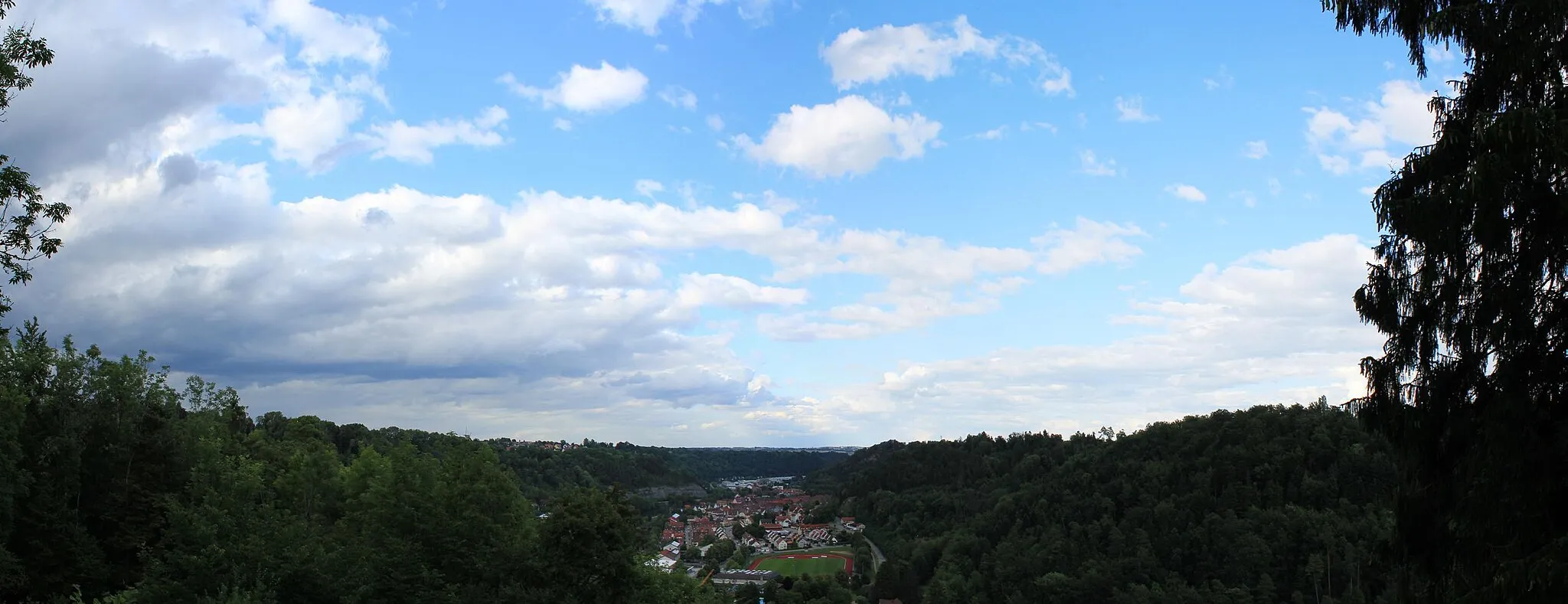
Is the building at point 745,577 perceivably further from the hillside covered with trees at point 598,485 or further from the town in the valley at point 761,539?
the hillside covered with trees at point 598,485

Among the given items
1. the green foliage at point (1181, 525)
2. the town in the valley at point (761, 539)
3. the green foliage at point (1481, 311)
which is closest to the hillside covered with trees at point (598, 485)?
the green foliage at point (1481, 311)

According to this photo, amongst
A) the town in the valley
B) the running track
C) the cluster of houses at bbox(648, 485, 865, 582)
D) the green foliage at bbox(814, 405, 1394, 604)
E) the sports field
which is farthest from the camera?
the cluster of houses at bbox(648, 485, 865, 582)

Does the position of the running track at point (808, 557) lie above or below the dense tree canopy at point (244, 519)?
below

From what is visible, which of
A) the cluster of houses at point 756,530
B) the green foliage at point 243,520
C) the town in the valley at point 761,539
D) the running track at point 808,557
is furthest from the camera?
the cluster of houses at point 756,530

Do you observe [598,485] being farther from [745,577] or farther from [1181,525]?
[1181,525]

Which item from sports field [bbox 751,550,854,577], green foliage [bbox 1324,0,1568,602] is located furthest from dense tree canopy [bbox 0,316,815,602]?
sports field [bbox 751,550,854,577]

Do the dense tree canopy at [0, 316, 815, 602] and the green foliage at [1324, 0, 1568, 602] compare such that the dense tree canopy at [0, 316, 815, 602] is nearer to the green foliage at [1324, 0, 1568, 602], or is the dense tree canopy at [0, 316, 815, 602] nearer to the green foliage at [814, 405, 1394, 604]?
the green foliage at [1324, 0, 1568, 602]

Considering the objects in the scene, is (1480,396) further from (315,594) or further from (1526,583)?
(315,594)
